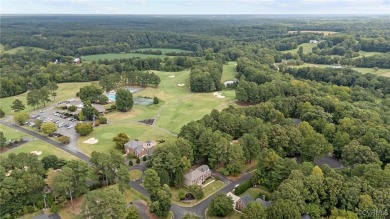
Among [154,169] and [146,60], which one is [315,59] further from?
[154,169]

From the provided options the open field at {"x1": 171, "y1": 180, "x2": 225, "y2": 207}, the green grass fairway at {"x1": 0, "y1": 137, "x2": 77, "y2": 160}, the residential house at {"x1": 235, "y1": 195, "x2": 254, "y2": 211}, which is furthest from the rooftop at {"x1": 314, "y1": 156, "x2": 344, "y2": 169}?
the green grass fairway at {"x1": 0, "y1": 137, "x2": 77, "y2": 160}

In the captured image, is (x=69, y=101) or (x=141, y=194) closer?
(x=141, y=194)

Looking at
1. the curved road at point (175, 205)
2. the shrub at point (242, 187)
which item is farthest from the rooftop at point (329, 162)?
the shrub at point (242, 187)

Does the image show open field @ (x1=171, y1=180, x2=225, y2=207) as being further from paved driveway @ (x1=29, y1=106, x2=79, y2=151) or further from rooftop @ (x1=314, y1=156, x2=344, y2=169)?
paved driveway @ (x1=29, y1=106, x2=79, y2=151)

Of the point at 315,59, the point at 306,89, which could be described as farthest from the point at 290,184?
the point at 315,59

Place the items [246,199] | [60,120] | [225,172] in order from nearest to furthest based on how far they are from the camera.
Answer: [246,199] < [225,172] < [60,120]

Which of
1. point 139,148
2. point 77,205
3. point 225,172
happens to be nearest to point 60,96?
point 139,148

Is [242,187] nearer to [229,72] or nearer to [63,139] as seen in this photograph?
[63,139]
